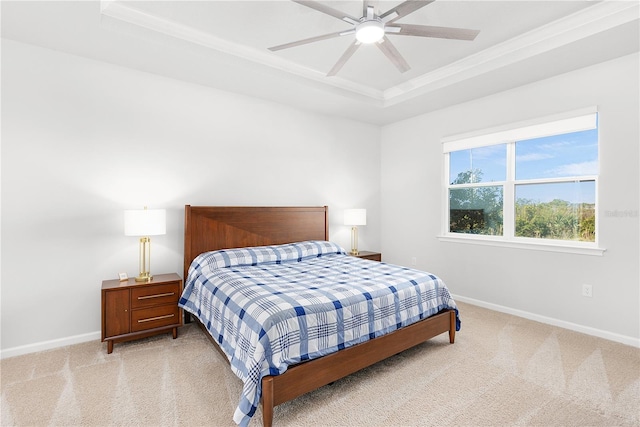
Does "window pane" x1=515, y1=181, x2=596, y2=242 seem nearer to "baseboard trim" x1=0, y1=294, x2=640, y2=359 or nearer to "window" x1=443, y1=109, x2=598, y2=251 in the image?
"window" x1=443, y1=109, x2=598, y2=251

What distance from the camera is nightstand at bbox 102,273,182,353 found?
8.72 ft

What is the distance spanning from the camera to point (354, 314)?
219 centimetres

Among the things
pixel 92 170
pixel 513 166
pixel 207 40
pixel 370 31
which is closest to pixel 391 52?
pixel 370 31

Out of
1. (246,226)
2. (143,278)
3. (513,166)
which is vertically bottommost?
(143,278)

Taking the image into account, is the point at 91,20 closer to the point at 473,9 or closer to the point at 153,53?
the point at 153,53

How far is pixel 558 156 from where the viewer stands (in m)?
3.35

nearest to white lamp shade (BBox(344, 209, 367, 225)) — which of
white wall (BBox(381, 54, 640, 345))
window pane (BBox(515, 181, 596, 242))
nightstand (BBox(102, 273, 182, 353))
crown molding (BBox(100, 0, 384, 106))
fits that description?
white wall (BBox(381, 54, 640, 345))

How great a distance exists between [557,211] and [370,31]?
9.11ft

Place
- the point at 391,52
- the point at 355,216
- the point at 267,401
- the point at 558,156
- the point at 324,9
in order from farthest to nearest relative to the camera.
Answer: the point at 355,216 → the point at 558,156 → the point at 391,52 → the point at 324,9 → the point at 267,401

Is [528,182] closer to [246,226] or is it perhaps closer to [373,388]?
[373,388]

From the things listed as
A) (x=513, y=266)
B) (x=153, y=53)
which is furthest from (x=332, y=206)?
(x=153, y=53)

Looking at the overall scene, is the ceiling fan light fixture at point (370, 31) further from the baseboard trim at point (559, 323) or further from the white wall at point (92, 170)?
the baseboard trim at point (559, 323)

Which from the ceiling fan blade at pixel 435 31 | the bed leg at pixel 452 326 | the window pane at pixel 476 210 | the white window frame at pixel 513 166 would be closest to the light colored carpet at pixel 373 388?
the bed leg at pixel 452 326

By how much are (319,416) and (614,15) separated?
3.51m
